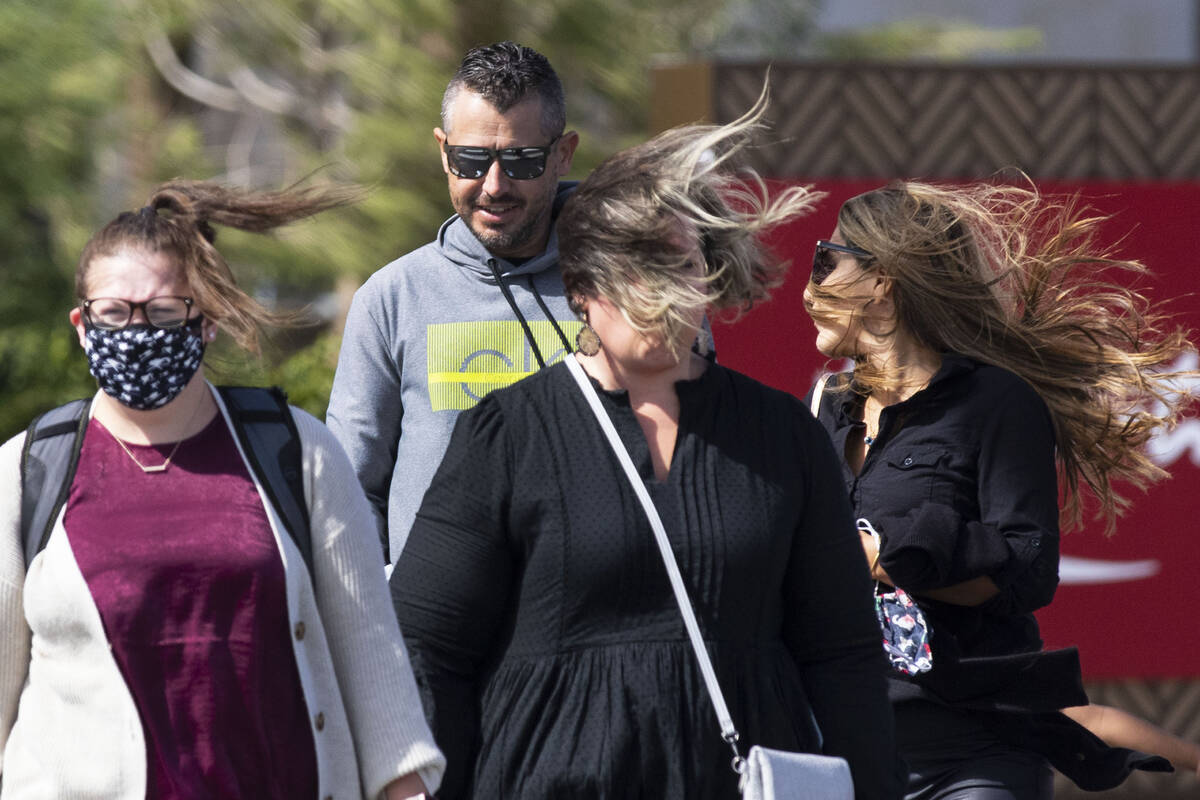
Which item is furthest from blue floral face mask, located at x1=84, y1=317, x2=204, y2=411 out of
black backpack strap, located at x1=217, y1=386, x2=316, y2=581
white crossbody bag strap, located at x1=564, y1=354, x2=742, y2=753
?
white crossbody bag strap, located at x1=564, y1=354, x2=742, y2=753

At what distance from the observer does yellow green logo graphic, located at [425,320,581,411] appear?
332 centimetres

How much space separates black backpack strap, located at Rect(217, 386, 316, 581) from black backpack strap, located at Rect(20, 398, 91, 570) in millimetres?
234

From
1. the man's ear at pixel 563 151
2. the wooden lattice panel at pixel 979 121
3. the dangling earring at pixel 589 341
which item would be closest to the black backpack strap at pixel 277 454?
the dangling earring at pixel 589 341

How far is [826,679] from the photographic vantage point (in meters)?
2.54

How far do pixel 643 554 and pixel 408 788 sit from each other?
523 mm

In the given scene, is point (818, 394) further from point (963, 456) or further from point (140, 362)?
point (140, 362)

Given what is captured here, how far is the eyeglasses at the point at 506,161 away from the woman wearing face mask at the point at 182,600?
83 cm

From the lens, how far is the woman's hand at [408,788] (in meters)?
2.53

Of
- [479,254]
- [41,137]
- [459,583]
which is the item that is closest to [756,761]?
[459,583]

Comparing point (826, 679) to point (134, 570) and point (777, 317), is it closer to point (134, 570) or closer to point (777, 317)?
point (134, 570)

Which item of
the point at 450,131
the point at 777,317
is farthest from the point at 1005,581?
the point at 777,317

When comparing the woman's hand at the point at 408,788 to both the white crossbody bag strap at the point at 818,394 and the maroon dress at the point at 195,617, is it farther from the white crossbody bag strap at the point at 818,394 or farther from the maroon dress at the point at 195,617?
the white crossbody bag strap at the point at 818,394

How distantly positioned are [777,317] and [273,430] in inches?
162

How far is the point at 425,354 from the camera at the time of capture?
3348 mm
